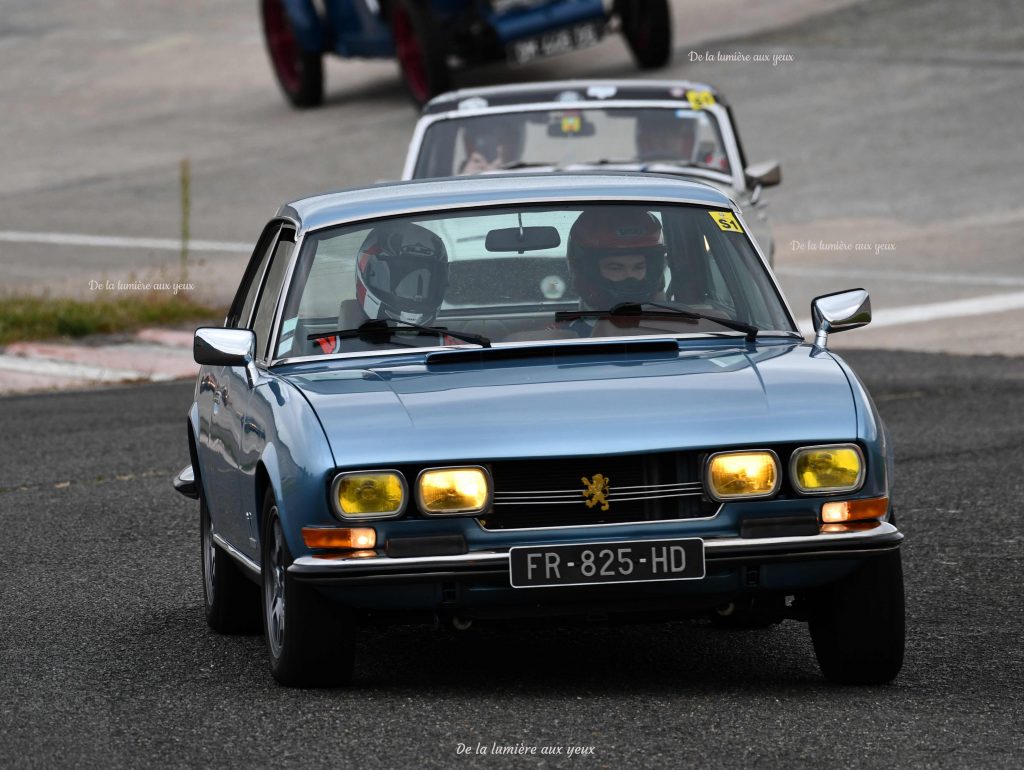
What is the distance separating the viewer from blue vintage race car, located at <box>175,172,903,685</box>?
18.2 feet

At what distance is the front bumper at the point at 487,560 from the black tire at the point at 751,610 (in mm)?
209

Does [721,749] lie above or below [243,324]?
below

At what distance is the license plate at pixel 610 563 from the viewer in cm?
554

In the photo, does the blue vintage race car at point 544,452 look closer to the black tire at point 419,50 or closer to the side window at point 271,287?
the side window at point 271,287

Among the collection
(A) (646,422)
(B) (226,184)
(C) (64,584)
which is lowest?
(B) (226,184)

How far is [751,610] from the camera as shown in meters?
5.88

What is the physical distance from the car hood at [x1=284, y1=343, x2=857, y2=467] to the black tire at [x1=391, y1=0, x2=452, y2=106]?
16946mm

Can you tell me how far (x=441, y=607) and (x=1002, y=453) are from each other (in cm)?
550

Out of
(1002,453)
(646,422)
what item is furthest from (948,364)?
(646,422)

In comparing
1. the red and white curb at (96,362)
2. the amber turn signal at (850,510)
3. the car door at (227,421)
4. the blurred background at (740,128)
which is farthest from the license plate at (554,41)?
the amber turn signal at (850,510)

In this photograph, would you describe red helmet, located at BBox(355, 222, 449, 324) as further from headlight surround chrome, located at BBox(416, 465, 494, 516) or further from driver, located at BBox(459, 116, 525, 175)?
driver, located at BBox(459, 116, 525, 175)

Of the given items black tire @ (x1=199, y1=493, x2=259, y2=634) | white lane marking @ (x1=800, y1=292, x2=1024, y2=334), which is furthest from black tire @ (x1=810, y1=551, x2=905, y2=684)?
white lane marking @ (x1=800, y1=292, x2=1024, y2=334)

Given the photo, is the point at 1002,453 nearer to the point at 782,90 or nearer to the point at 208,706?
the point at 208,706

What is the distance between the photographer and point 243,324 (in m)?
7.66
